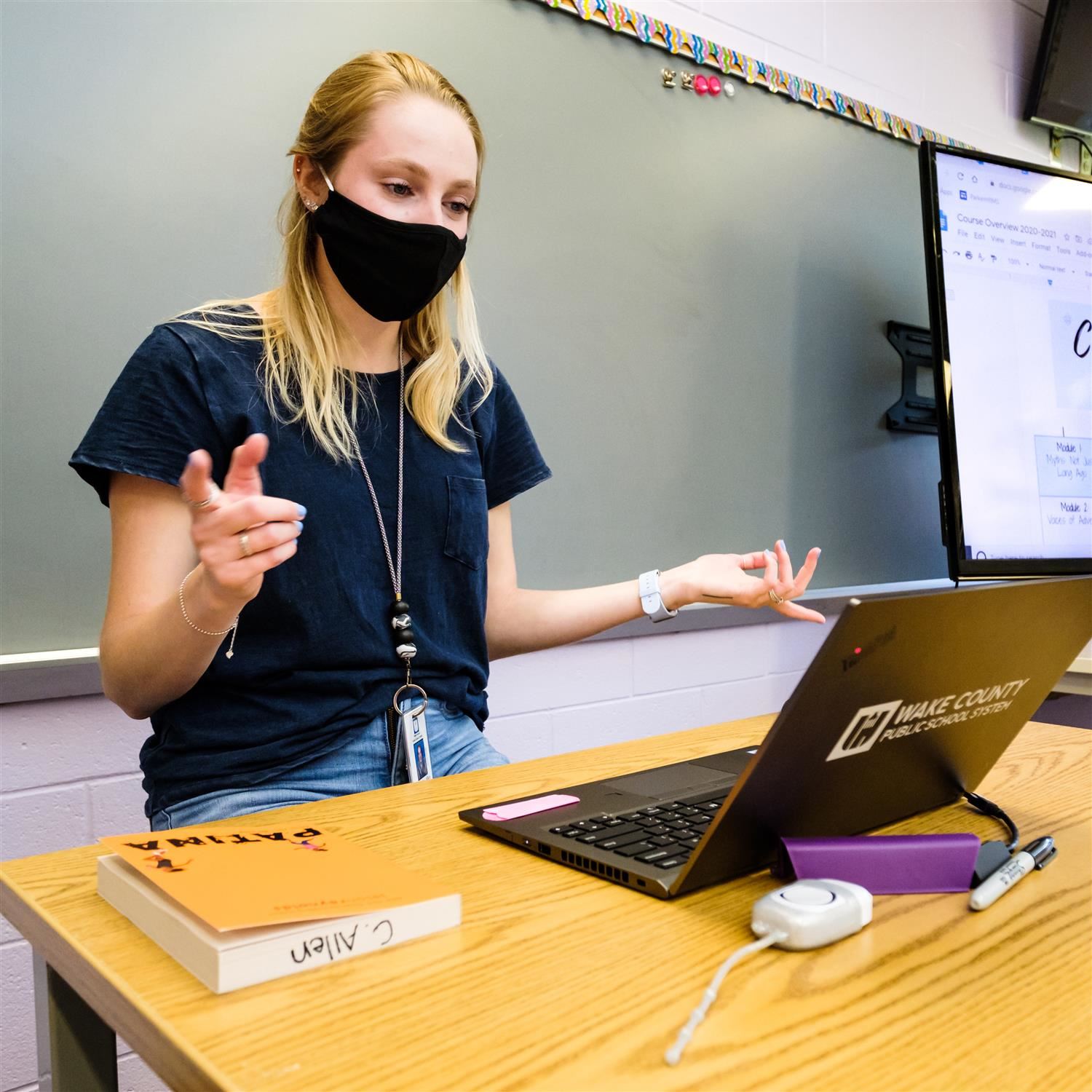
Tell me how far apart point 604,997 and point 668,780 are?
33 centimetres

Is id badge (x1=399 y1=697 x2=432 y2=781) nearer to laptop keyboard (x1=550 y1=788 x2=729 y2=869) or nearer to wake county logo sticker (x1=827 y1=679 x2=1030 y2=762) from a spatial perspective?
laptop keyboard (x1=550 y1=788 x2=729 y2=869)

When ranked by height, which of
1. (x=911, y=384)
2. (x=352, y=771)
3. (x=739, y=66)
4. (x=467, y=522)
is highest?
(x=739, y=66)

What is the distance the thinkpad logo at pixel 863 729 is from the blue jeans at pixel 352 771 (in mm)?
497

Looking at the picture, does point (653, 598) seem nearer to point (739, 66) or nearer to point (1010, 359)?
point (1010, 359)

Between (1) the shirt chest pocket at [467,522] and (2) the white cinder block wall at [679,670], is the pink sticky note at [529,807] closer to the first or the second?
(1) the shirt chest pocket at [467,522]

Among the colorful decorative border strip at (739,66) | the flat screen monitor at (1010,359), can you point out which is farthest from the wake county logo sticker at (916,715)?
the colorful decorative border strip at (739,66)

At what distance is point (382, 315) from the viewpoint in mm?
1126

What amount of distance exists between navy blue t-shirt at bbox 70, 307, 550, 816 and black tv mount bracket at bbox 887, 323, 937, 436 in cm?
147

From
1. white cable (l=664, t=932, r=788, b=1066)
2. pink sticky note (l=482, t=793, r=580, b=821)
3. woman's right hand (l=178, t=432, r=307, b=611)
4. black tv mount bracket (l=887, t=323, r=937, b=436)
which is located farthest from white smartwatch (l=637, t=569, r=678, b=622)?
black tv mount bracket (l=887, t=323, r=937, b=436)

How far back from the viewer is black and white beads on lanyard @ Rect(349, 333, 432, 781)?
959 mm


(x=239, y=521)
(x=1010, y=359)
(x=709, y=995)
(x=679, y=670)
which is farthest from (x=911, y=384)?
(x=709, y=995)

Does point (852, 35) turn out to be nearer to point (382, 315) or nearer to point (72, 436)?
point (382, 315)

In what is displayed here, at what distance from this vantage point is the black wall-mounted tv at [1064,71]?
8.05ft

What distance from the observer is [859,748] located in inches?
21.4
